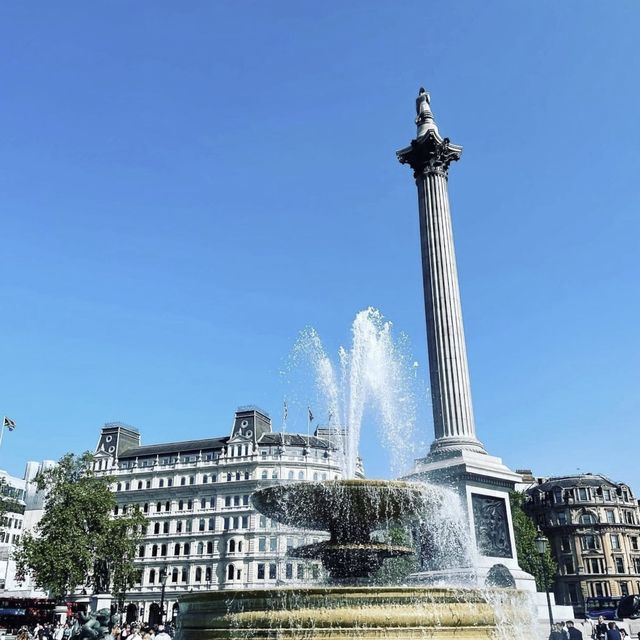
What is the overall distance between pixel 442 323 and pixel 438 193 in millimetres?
7134

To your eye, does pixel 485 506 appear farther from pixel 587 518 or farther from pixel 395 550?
pixel 587 518

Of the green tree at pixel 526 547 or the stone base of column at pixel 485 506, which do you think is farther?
the green tree at pixel 526 547

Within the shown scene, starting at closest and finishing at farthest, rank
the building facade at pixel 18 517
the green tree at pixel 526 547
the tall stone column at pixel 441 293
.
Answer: the tall stone column at pixel 441 293 < the green tree at pixel 526 547 < the building facade at pixel 18 517

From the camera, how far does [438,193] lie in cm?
3216

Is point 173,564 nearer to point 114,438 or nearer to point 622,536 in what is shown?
point 114,438

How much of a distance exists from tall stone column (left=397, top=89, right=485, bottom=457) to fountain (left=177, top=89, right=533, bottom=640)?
69mm

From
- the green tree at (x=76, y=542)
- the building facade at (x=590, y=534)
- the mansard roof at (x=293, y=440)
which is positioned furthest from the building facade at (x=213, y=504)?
the building facade at (x=590, y=534)

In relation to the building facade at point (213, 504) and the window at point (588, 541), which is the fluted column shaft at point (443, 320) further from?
the window at point (588, 541)

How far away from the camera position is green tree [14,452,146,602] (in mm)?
44844

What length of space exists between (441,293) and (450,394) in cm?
491

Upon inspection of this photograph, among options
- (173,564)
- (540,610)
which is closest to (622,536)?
(173,564)

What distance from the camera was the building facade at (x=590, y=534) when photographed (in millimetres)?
70250

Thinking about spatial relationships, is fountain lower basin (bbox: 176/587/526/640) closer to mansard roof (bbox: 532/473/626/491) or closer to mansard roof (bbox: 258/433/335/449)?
mansard roof (bbox: 258/433/335/449)

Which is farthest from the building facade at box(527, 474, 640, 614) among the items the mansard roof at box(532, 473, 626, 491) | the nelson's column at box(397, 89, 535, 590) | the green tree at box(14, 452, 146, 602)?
the nelson's column at box(397, 89, 535, 590)
